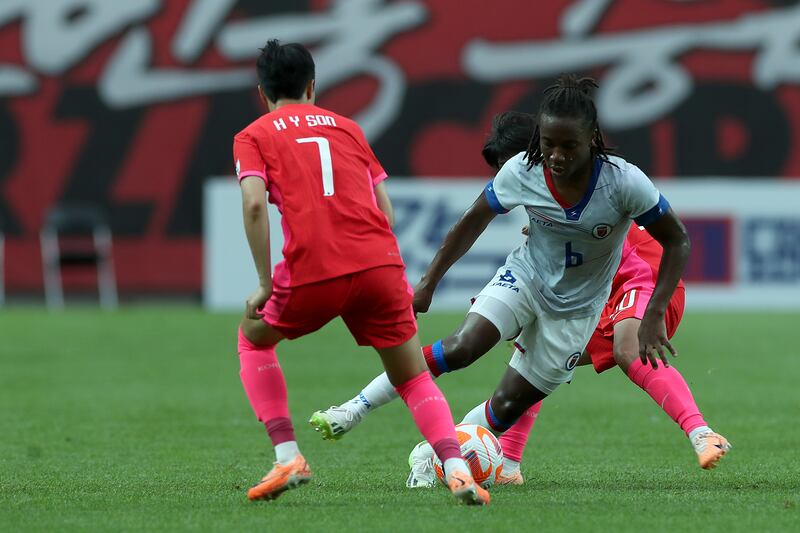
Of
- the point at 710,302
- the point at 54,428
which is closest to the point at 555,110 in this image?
the point at 54,428

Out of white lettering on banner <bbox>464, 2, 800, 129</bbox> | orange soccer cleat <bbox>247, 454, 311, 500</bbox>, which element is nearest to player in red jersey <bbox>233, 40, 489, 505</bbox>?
orange soccer cleat <bbox>247, 454, 311, 500</bbox>

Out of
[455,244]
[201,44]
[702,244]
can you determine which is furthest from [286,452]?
[201,44]

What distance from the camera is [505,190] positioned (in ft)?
20.8

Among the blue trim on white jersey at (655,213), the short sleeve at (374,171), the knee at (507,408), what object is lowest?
the knee at (507,408)

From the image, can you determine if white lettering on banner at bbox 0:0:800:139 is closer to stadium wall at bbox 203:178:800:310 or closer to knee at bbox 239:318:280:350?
stadium wall at bbox 203:178:800:310

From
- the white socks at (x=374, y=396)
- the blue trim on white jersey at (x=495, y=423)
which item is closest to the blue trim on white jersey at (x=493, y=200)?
the white socks at (x=374, y=396)

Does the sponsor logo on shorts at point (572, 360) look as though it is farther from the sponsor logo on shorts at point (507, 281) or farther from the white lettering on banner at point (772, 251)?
the white lettering on banner at point (772, 251)

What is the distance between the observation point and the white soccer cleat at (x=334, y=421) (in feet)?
20.6

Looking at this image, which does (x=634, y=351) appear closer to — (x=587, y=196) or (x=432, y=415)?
(x=587, y=196)

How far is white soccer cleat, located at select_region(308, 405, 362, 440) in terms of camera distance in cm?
628

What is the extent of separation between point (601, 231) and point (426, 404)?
3.76ft

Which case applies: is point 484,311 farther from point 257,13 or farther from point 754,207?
point 257,13

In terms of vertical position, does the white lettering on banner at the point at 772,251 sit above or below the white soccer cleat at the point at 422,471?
below

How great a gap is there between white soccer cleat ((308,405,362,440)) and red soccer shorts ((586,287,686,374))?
4.39 ft
